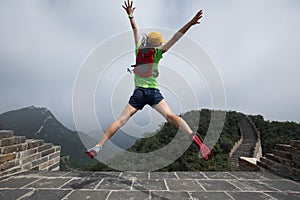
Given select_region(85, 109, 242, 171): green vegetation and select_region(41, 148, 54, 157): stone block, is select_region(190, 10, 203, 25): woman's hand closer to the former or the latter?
select_region(41, 148, 54, 157): stone block

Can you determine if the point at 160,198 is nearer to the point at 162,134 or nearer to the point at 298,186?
the point at 298,186

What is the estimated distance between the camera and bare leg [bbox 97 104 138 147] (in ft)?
6.73

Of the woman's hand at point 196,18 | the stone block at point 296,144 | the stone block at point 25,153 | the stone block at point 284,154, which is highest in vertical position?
the woman's hand at point 196,18

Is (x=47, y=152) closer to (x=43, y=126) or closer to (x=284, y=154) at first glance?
(x=284, y=154)

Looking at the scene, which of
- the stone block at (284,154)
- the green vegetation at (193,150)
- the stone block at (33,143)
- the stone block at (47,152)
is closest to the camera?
the stone block at (284,154)

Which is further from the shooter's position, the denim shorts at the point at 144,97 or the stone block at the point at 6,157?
the stone block at the point at 6,157

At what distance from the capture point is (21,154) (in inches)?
116

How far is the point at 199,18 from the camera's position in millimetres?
2000

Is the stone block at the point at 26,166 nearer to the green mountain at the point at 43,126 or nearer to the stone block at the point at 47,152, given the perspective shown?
the stone block at the point at 47,152

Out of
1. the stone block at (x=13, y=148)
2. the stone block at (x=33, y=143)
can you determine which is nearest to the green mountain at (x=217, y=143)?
the stone block at (x=33, y=143)

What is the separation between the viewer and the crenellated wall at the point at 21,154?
2603mm

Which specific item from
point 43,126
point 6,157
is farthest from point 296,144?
point 43,126

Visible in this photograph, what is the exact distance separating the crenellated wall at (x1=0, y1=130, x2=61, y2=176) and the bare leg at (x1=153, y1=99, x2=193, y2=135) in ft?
7.27

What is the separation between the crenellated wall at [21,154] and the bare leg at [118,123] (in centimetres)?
160
